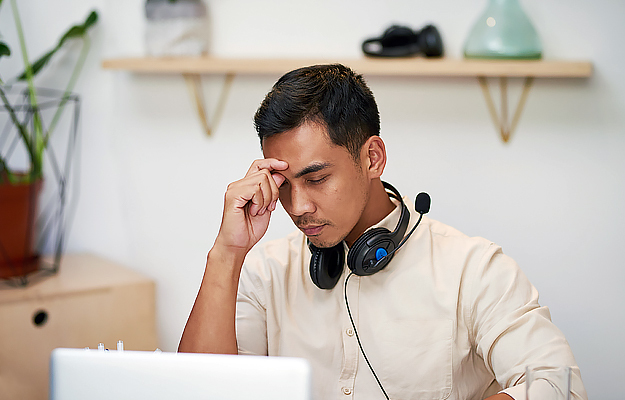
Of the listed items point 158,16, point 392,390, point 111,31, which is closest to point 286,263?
point 392,390

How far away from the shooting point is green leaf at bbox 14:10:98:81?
204cm

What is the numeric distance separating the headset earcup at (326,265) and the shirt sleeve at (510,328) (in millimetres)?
295

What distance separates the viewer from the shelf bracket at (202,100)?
85.4 inches

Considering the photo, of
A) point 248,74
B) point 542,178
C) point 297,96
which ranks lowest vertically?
point 542,178

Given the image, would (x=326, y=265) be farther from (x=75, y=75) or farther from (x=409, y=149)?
(x=75, y=75)

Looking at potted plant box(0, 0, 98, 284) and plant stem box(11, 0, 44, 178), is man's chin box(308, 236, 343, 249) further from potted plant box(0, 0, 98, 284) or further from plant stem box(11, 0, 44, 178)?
plant stem box(11, 0, 44, 178)

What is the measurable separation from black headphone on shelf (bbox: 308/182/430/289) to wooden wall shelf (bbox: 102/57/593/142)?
0.65 m

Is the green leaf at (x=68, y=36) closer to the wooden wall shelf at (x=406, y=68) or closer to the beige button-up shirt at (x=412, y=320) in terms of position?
the wooden wall shelf at (x=406, y=68)

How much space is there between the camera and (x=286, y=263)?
1394 millimetres

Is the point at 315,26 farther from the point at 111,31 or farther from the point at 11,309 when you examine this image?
the point at 11,309

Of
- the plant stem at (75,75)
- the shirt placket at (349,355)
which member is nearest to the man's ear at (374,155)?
the shirt placket at (349,355)

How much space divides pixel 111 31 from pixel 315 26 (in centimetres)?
81

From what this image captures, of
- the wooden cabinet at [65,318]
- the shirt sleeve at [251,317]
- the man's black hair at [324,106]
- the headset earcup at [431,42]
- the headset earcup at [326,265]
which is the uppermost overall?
the headset earcup at [431,42]

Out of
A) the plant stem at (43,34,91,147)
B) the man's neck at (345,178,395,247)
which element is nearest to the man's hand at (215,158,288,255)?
the man's neck at (345,178,395,247)
